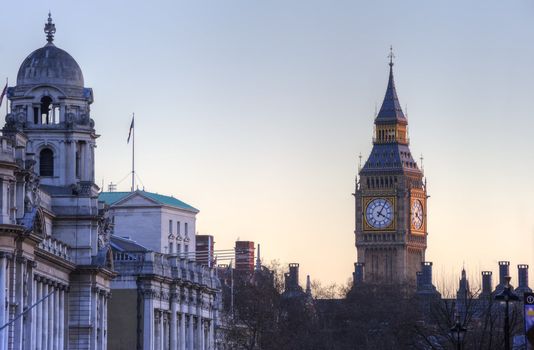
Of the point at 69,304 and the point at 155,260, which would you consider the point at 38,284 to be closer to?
the point at 69,304

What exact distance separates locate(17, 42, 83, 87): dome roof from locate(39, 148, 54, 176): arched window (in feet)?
12.8

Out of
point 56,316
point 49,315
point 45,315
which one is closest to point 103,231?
point 56,316

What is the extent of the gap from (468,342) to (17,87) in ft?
158

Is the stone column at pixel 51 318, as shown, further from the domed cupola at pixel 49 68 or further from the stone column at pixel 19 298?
the domed cupola at pixel 49 68

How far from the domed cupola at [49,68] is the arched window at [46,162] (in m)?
3.86

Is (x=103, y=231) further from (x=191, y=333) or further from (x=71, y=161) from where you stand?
(x=191, y=333)

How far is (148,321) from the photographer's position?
6668 inches

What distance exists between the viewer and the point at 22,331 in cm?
12062

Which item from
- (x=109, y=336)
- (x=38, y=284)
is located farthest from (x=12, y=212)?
(x=109, y=336)

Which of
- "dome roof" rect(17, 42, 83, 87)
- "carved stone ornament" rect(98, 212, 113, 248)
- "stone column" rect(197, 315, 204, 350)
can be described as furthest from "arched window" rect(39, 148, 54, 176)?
"stone column" rect(197, 315, 204, 350)

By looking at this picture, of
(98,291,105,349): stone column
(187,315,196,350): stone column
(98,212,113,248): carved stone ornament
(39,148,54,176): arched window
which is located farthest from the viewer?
(187,315,196,350): stone column

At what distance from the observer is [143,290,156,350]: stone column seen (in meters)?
168

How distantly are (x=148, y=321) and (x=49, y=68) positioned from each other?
28810mm

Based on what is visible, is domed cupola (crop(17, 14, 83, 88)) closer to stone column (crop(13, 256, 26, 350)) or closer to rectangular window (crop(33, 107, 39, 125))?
rectangular window (crop(33, 107, 39, 125))
